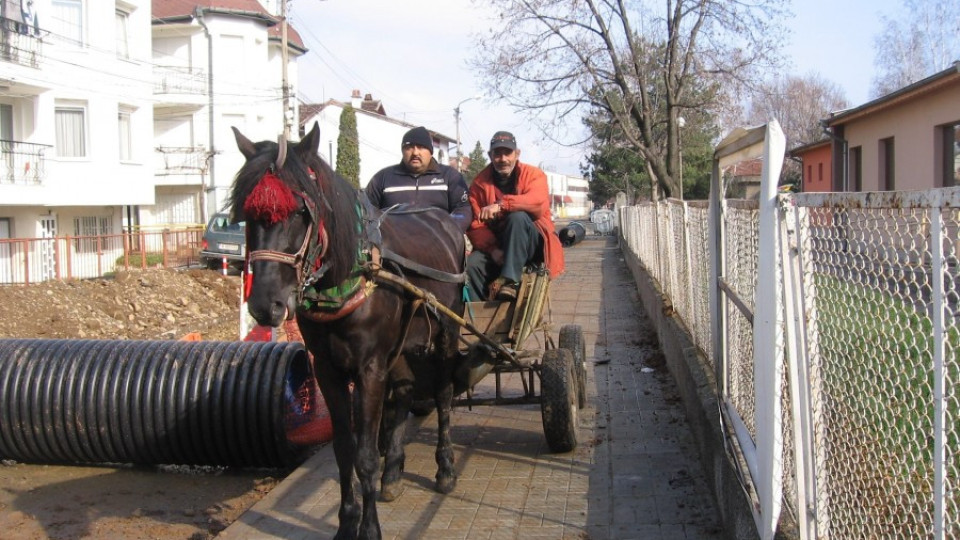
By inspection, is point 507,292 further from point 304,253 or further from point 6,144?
point 6,144

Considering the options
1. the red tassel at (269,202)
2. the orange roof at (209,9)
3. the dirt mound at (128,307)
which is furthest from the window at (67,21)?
the red tassel at (269,202)

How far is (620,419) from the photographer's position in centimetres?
792

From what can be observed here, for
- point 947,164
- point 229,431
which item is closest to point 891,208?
point 229,431

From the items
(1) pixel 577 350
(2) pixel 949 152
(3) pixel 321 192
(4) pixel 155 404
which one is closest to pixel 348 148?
(2) pixel 949 152

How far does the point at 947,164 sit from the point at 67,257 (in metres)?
19.4

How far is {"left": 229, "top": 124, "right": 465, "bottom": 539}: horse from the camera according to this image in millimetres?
4121

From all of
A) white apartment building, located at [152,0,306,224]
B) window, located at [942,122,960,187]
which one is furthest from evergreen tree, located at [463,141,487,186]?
window, located at [942,122,960,187]

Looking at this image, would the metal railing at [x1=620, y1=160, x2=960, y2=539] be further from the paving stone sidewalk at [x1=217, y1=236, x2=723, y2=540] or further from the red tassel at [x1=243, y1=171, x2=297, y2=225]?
the red tassel at [x1=243, y1=171, x2=297, y2=225]

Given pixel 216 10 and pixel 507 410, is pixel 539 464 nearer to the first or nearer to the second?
pixel 507 410

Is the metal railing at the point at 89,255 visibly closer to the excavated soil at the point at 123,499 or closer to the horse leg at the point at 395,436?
the excavated soil at the point at 123,499

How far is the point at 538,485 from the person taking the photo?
6074 millimetres

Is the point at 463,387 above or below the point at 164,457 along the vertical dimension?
above

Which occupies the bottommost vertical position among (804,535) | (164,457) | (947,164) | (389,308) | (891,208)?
(164,457)

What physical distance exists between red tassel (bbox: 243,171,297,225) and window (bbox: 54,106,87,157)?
26325 millimetres
